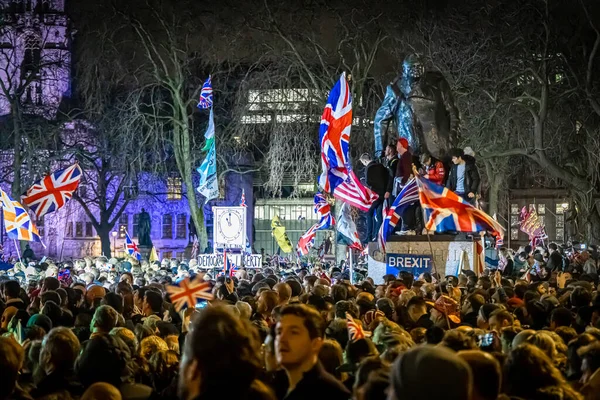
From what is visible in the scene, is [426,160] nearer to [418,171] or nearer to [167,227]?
[418,171]

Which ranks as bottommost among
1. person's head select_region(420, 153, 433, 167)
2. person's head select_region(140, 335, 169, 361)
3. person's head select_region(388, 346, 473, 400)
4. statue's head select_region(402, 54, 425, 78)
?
person's head select_region(140, 335, 169, 361)

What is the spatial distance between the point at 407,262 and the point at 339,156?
3047 mm

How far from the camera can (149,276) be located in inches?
706

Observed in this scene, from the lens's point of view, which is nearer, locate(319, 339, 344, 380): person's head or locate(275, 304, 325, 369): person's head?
locate(275, 304, 325, 369): person's head

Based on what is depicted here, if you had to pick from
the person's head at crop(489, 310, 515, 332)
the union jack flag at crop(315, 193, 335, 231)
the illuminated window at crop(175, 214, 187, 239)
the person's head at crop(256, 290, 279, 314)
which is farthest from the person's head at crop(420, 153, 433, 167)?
the illuminated window at crop(175, 214, 187, 239)

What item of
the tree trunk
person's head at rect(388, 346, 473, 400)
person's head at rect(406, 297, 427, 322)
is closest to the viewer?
person's head at rect(388, 346, 473, 400)

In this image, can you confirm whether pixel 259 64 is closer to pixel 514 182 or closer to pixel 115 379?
pixel 115 379

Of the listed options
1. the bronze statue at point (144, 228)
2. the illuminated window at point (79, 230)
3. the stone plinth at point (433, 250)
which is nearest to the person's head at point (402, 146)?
the stone plinth at point (433, 250)

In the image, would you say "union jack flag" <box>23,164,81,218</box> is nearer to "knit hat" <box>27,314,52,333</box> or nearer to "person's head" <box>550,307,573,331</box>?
"knit hat" <box>27,314,52,333</box>

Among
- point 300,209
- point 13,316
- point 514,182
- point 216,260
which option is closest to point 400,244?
point 216,260

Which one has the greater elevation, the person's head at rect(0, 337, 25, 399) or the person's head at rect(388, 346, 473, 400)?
the person's head at rect(388, 346, 473, 400)

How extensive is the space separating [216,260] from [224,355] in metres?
16.4

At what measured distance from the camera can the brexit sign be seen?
53.3 ft

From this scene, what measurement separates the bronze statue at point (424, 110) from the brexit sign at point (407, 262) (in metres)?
3.64
